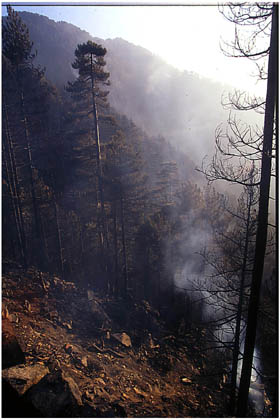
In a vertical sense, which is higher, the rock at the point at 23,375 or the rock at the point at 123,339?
the rock at the point at 23,375

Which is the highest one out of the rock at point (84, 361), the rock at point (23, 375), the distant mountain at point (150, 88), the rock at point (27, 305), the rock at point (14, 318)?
the distant mountain at point (150, 88)

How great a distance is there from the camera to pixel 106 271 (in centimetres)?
1661

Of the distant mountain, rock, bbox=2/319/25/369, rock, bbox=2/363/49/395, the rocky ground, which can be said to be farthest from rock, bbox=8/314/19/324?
the distant mountain

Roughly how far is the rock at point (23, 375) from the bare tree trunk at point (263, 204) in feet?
16.3

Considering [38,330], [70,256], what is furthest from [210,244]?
[38,330]

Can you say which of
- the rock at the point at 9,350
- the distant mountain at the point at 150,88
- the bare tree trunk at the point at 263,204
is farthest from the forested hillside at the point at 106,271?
the distant mountain at the point at 150,88

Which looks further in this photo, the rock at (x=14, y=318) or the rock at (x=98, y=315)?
the rock at (x=98, y=315)

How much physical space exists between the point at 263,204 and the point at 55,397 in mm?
6322

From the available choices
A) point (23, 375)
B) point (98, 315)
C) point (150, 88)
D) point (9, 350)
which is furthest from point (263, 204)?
point (150, 88)

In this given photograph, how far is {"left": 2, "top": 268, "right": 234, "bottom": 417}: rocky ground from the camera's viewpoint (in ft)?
16.0

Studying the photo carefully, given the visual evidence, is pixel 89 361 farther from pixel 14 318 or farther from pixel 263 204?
pixel 263 204

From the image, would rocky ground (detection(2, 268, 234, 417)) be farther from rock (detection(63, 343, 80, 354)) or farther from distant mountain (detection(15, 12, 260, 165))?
distant mountain (detection(15, 12, 260, 165))

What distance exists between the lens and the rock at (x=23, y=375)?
4.58 m

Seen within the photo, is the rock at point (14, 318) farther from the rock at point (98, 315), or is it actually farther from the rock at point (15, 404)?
the rock at point (98, 315)
